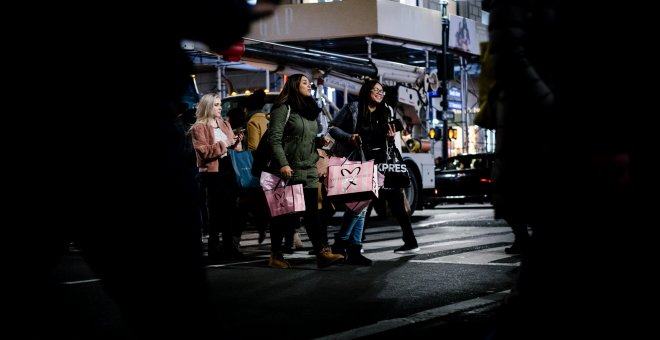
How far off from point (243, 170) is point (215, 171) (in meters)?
0.53

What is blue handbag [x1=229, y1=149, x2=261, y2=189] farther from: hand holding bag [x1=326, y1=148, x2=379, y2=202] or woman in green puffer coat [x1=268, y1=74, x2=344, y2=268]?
woman in green puffer coat [x1=268, y1=74, x2=344, y2=268]

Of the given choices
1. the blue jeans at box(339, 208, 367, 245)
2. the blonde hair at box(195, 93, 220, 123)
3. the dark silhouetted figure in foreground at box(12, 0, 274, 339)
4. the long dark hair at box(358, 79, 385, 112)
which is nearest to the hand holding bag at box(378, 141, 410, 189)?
the long dark hair at box(358, 79, 385, 112)

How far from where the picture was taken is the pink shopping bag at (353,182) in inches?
338

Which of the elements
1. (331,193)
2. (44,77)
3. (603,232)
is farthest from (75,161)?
(331,193)

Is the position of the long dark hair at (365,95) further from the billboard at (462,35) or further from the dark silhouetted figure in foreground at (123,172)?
the billboard at (462,35)

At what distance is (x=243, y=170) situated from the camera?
9344 mm

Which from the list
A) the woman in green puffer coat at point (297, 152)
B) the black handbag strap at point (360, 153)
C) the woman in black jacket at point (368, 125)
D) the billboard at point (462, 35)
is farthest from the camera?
the billboard at point (462, 35)

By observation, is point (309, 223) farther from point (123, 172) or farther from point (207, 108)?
point (123, 172)

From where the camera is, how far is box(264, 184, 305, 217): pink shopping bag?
8062 millimetres

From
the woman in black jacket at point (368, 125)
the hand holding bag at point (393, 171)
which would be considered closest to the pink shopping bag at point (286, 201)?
the woman in black jacket at point (368, 125)

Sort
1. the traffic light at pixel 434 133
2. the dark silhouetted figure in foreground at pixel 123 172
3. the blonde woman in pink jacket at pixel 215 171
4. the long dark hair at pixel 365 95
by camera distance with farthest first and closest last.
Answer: the traffic light at pixel 434 133
the blonde woman in pink jacket at pixel 215 171
the long dark hair at pixel 365 95
the dark silhouetted figure in foreground at pixel 123 172

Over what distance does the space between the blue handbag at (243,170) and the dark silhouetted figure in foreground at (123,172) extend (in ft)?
23.8

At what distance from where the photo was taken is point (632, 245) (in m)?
2.38

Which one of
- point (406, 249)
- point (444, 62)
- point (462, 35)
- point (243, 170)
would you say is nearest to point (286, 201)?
point (243, 170)
